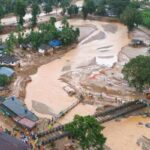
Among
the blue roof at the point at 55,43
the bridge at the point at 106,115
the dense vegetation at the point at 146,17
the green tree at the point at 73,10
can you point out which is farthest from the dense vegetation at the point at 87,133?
the green tree at the point at 73,10

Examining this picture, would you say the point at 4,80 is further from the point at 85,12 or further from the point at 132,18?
the point at 85,12

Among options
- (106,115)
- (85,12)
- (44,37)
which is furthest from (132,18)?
(106,115)

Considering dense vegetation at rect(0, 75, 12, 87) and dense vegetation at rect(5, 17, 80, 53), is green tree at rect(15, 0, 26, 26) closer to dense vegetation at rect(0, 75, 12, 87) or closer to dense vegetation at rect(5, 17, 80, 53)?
dense vegetation at rect(5, 17, 80, 53)

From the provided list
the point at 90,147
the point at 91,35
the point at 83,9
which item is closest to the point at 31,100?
the point at 90,147

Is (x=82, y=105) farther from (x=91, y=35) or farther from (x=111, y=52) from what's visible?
(x=91, y=35)

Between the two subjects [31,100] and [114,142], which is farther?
[31,100]

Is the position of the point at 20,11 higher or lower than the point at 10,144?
higher

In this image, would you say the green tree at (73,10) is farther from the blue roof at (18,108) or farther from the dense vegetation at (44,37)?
the blue roof at (18,108)

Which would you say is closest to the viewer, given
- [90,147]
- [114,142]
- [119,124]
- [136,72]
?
[90,147]
